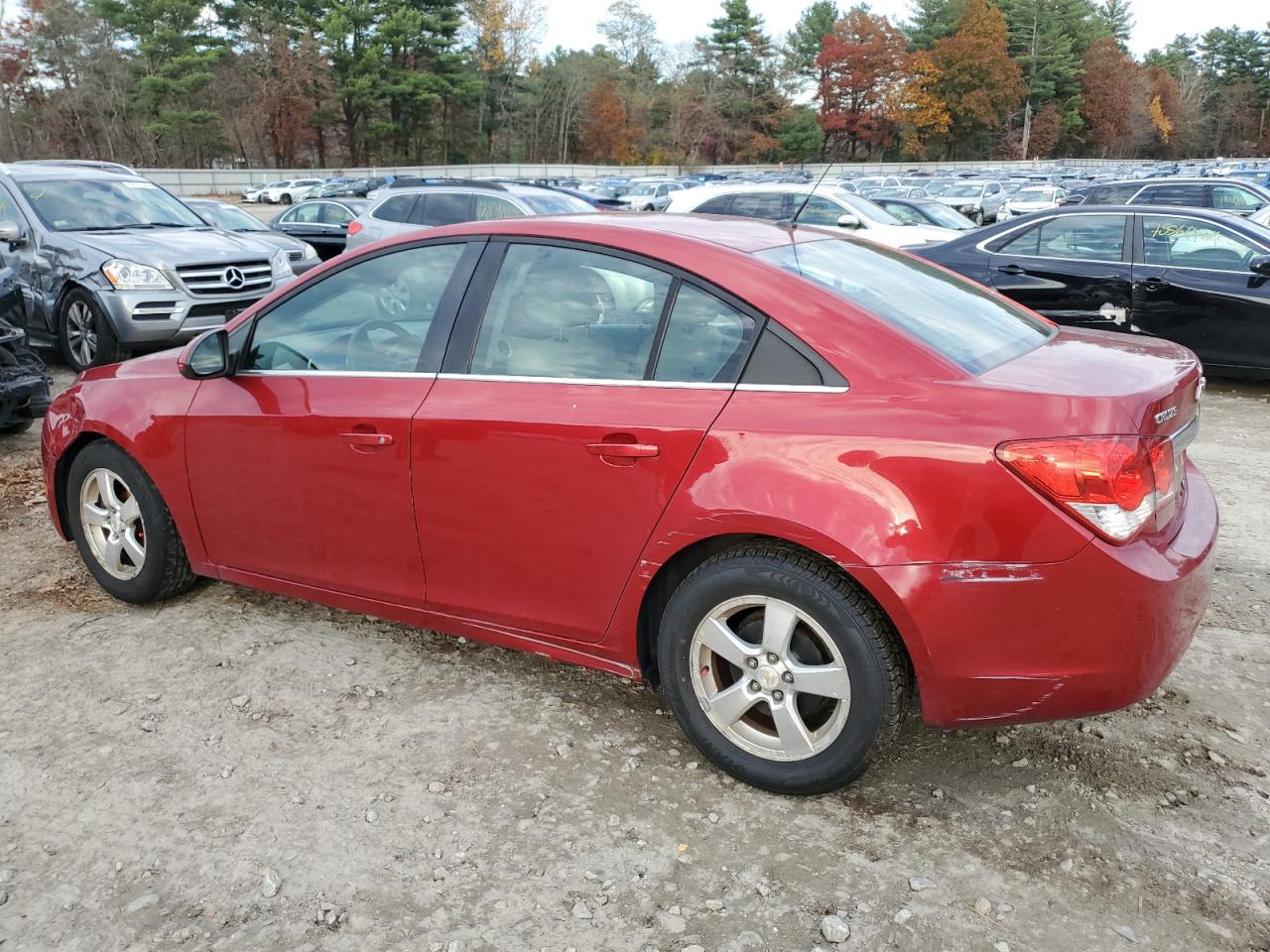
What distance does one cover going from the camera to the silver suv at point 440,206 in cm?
1277

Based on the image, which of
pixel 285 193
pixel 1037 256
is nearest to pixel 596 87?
pixel 285 193

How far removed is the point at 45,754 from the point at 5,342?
4.30 metres

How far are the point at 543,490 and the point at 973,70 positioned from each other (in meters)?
93.8

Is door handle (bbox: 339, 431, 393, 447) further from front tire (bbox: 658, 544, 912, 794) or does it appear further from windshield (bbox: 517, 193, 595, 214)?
windshield (bbox: 517, 193, 595, 214)

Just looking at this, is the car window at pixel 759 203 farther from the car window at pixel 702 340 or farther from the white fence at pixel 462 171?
the white fence at pixel 462 171

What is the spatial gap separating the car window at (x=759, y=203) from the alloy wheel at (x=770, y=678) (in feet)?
41.4

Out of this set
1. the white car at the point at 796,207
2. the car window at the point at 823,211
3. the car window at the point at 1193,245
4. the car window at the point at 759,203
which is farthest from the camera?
the car window at the point at 823,211

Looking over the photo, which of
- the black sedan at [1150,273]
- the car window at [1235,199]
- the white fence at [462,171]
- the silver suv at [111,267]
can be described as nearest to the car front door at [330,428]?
the silver suv at [111,267]

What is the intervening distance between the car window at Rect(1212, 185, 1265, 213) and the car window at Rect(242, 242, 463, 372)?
603 inches

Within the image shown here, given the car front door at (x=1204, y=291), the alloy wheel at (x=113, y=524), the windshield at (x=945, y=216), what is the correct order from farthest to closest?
1. the windshield at (x=945, y=216)
2. the car front door at (x=1204, y=291)
3. the alloy wheel at (x=113, y=524)

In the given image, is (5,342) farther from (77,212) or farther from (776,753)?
(776,753)

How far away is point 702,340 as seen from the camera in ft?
9.48

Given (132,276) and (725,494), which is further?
(132,276)

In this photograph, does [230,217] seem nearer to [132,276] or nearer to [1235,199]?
[132,276]
